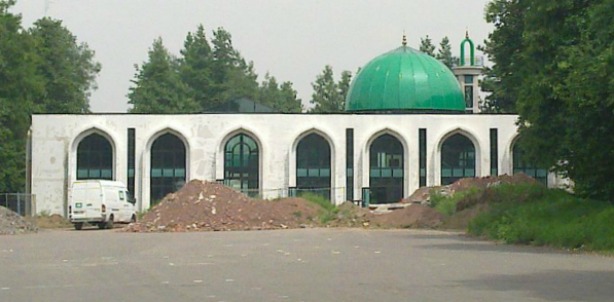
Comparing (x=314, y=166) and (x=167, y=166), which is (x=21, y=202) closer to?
(x=167, y=166)

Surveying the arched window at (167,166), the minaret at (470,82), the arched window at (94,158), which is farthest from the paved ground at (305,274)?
the minaret at (470,82)

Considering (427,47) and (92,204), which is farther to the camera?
(427,47)

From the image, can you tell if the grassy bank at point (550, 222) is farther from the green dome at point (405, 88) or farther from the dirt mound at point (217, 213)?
the green dome at point (405, 88)

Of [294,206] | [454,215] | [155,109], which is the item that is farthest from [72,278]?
[155,109]

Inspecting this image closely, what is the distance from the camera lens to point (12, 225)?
1788 inches

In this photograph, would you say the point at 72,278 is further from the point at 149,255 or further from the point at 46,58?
the point at 46,58

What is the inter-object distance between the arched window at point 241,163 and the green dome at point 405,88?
8.82 m

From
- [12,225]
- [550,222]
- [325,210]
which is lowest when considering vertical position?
[12,225]

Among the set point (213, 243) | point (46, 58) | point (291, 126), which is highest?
point (46, 58)

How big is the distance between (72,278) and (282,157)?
2023 inches

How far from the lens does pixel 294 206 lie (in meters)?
53.3

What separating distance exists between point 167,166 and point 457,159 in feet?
60.4

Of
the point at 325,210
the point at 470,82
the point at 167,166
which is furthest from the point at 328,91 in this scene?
the point at 325,210

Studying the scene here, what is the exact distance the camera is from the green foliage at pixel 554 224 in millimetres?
26703
